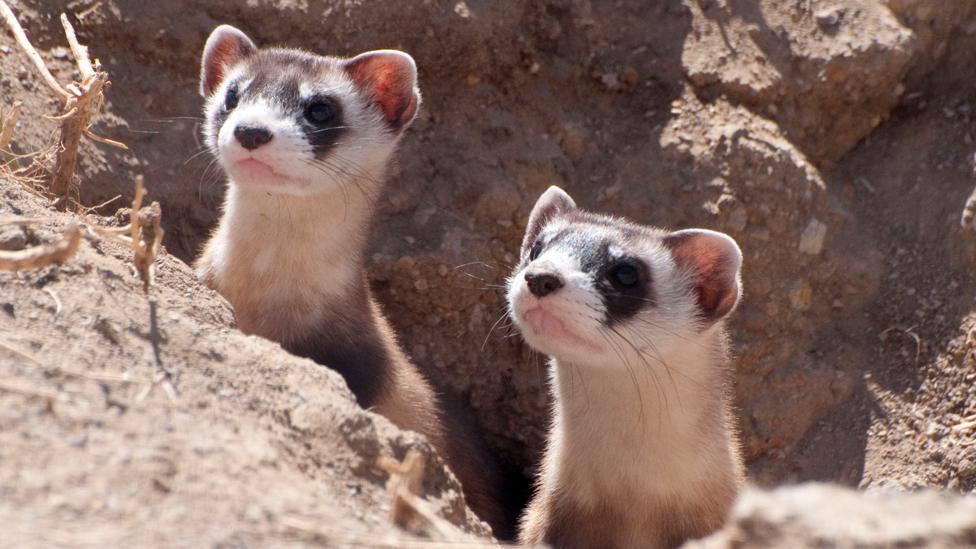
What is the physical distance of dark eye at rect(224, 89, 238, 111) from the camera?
13.6 feet

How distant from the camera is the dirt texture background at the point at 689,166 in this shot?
15.8 ft

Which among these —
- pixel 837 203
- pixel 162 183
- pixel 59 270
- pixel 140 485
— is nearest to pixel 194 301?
pixel 59 270

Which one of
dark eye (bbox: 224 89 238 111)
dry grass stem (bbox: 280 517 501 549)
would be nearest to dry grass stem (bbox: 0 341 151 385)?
dry grass stem (bbox: 280 517 501 549)

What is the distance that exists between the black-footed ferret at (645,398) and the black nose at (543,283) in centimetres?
18

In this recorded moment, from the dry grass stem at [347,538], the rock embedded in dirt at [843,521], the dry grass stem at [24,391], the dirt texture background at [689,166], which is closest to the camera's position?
the rock embedded in dirt at [843,521]

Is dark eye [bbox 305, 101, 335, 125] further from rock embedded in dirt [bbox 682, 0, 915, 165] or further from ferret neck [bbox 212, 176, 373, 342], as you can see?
rock embedded in dirt [bbox 682, 0, 915, 165]

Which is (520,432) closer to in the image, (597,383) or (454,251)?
(454,251)

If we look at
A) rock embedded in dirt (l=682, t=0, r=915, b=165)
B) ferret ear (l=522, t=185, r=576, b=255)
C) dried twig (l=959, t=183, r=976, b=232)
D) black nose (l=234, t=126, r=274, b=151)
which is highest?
rock embedded in dirt (l=682, t=0, r=915, b=165)

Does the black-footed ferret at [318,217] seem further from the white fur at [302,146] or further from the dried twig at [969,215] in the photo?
the dried twig at [969,215]

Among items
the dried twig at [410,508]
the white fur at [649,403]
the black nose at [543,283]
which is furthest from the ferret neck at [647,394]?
the dried twig at [410,508]

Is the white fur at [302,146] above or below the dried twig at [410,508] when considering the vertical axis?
above

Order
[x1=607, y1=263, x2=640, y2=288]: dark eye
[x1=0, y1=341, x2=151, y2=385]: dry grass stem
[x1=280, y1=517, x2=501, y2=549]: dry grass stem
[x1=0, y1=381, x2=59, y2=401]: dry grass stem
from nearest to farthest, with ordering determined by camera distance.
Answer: [x1=280, y1=517, x2=501, y2=549]: dry grass stem → [x1=0, y1=381, x2=59, y2=401]: dry grass stem → [x1=0, y1=341, x2=151, y2=385]: dry grass stem → [x1=607, y1=263, x2=640, y2=288]: dark eye

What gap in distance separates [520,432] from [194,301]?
237cm

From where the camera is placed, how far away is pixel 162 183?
4.85 metres
